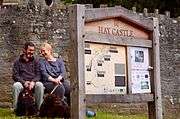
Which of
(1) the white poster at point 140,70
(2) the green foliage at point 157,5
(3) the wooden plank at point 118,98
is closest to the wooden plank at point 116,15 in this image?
(1) the white poster at point 140,70

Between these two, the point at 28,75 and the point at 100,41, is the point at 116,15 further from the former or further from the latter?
the point at 28,75

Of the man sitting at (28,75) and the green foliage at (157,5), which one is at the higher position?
the green foliage at (157,5)

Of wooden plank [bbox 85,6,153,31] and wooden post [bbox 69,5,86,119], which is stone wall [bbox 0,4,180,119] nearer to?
wooden plank [bbox 85,6,153,31]

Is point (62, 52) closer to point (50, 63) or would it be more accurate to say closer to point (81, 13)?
point (50, 63)

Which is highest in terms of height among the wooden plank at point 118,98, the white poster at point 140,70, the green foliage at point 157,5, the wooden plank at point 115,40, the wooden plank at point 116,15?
the green foliage at point 157,5

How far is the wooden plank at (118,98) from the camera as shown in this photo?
7.21 m

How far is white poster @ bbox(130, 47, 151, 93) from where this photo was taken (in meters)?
7.82

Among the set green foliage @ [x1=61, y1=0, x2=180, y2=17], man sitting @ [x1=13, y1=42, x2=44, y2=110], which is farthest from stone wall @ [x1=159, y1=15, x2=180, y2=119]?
green foliage @ [x1=61, y1=0, x2=180, y2=17]

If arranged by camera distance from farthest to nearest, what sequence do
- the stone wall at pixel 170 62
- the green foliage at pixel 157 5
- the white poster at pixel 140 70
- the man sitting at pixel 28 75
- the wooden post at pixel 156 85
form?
1. the green foliage at pixel 157 5
2. the stone wall at pixel 170 62
3. the man sitting at pixel 28 75
4. the wooden post at pixel 156 85
5. the white poster at pixel 140 70

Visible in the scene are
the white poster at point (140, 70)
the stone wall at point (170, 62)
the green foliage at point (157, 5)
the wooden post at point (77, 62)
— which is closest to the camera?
the wooden post at point (77, 62)

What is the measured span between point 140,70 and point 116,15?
32.1 inches

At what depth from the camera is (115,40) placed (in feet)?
24.9

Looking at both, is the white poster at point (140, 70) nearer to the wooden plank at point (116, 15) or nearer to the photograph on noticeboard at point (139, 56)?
the photograph on noticeboard at point (139, 56)

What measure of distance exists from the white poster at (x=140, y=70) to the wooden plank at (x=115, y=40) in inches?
3.2
